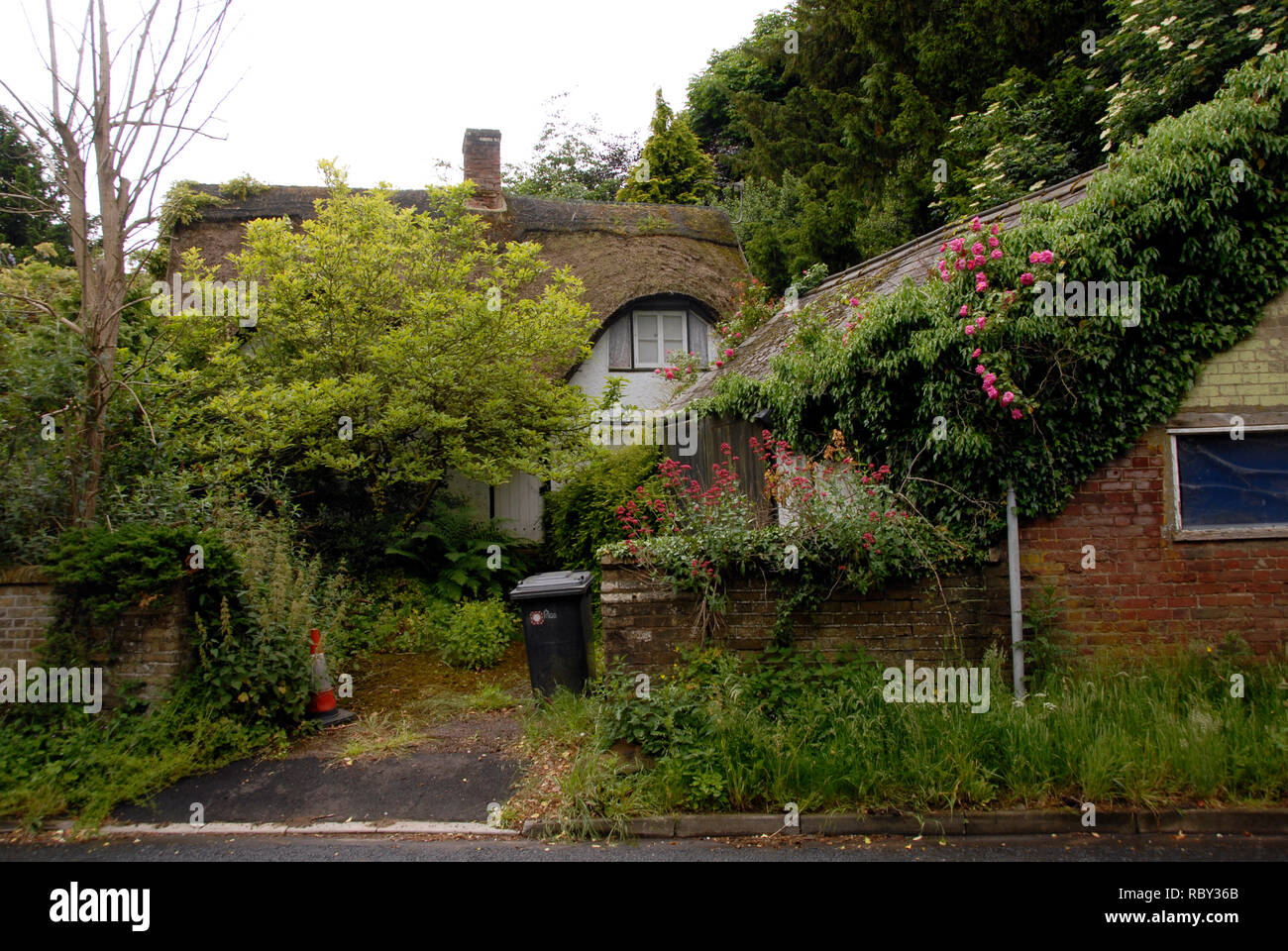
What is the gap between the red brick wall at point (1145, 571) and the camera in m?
5.71

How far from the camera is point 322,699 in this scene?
668cm

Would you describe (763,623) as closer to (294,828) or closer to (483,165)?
(294,828)

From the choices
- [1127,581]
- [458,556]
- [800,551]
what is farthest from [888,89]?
[800,551]

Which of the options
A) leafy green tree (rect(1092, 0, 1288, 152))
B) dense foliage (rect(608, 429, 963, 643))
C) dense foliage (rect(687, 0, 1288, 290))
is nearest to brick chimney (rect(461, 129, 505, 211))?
dense foliage (rect(687, 0, 1288, 290))

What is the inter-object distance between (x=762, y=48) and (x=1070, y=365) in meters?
17.0

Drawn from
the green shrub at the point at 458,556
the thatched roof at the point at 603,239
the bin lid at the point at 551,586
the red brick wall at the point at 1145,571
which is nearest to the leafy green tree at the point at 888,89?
the thatched roof at the point at 603,239

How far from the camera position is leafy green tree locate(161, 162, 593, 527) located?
9.25 meters

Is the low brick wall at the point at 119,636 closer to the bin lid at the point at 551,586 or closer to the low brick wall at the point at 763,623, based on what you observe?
the bin lid at the point at 551,586

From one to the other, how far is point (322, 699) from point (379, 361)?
4347 millimetres

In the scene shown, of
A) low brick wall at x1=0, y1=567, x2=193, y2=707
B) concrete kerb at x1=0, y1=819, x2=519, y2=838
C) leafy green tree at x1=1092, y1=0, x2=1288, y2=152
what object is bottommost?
concrete kerb at x1=0, y1=819, x2=519, y2=838

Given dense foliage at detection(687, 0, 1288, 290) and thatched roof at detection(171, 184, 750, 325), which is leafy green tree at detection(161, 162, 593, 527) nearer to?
thatched roof at detection(171, 184, 750, 325)

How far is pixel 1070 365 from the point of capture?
18.9 ft

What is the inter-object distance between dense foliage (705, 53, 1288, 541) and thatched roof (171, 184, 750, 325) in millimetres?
8838

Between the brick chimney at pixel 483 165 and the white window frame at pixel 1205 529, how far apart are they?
12.8m
